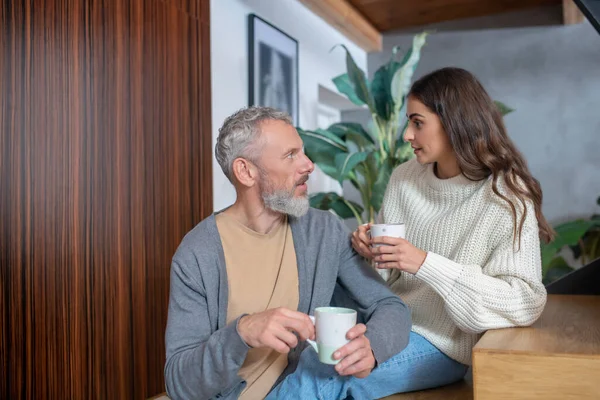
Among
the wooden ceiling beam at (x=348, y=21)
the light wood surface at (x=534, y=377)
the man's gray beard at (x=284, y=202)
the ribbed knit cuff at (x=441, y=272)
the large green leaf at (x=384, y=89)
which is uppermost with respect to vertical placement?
the wooden ceiling beam at (x=348, y=21)

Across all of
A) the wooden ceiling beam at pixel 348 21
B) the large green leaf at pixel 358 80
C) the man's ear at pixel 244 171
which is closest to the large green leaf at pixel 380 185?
the large green leaf at pixel 358 80

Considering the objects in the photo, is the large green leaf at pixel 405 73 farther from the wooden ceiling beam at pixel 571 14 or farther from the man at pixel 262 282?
the wooden ceiling beam at pixel 571 14

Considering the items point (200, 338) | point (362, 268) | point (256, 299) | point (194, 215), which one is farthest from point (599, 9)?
point (194, 215)

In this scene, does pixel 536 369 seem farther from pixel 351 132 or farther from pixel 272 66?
pixel 272 66

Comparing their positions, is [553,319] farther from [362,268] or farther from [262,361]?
[262,361]

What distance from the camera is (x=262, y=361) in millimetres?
1525

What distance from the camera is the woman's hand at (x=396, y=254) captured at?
4.89 feet

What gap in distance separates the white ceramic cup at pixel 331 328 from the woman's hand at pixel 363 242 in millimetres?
377

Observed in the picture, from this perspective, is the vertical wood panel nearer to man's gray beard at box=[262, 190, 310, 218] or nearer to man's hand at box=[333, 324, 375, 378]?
man's gray beard at box=[262, 190, 310, 218]

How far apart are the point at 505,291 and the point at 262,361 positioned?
2.00 feet

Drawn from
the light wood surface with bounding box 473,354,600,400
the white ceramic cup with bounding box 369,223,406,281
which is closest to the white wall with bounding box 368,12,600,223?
the white ceramic cup with bounding box 369,223,406,281

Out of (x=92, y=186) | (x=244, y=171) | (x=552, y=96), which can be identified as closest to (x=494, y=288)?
(x=244, y=171)

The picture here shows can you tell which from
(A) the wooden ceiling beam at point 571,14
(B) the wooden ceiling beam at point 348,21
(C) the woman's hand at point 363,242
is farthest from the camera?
(A) the wooden ceiling beam at point 571,14

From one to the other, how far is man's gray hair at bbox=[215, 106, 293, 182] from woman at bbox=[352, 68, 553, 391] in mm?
361
